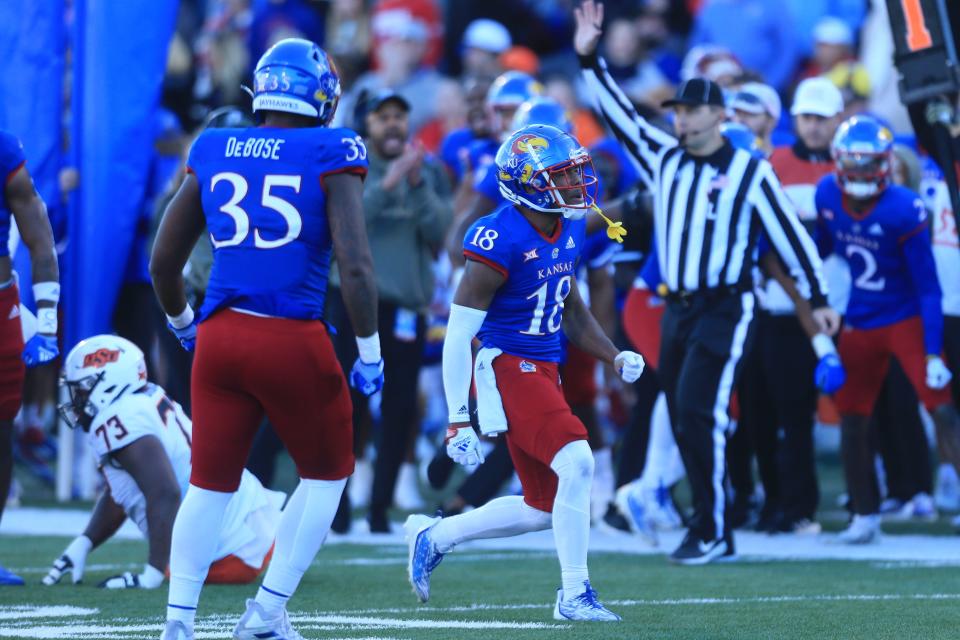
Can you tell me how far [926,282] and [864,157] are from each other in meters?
0.66

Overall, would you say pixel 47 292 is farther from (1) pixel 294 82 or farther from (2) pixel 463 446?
(1) pixel 294 82

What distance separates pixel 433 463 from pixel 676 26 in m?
9.14

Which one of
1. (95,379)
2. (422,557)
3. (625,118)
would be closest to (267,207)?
(422,557)

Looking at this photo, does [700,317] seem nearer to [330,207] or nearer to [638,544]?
[638,544]

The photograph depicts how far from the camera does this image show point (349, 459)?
5.41 metres

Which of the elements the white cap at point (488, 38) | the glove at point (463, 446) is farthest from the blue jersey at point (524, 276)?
the white cap at point (488, 38)

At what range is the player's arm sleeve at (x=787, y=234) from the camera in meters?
8.02

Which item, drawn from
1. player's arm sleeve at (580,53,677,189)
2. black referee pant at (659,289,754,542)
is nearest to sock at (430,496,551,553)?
black referee pant at (659,289,754,542)

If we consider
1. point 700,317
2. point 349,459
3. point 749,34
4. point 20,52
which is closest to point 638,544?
point 700,317

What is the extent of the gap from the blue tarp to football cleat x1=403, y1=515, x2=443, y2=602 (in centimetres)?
470

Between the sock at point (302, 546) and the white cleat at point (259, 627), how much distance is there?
16mm

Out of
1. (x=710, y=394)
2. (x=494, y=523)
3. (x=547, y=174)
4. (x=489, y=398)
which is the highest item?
(x=547, y=174)

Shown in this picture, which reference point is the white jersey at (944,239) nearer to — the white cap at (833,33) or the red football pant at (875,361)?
the red football pant at (875,361)

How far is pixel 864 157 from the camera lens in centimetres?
865
